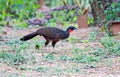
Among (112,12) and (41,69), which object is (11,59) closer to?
(41,69)

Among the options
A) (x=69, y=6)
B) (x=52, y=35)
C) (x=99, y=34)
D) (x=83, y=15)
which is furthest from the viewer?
(x=69, y=6)

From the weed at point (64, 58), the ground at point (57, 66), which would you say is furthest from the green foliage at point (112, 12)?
the weed at point (64, 58)

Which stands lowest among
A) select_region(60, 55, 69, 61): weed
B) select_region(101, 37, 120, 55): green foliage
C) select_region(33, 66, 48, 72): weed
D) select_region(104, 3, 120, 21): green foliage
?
select_region(33, 66, 48, 72): weed

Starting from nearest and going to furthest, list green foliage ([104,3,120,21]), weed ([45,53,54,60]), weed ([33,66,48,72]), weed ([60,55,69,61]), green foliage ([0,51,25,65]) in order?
weed ([33,66,48,72]) → green foliage ([0,51,25,65]) → weed ([60,55,69,61]) → weed ([45,53,54,60]) → green foliage ([104,3,120,21])

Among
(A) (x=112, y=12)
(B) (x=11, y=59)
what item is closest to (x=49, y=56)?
(B) (x=11, y=59)

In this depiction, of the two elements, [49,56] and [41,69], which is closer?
[41,69]

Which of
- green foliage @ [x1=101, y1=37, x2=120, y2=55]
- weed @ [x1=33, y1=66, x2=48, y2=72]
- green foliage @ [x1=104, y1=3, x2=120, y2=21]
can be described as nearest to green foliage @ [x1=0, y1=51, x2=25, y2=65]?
weed @ [x1=33, y1=66, x2=48, y2=72]

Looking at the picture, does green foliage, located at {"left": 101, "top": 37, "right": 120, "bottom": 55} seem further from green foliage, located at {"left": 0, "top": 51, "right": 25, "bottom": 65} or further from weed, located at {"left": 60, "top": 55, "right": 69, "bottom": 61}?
green foliage, located at {"left": 0, "top": 51, "right": 25, "bottom": 65}

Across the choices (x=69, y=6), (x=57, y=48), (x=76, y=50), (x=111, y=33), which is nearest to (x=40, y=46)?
(x=57, y=48)

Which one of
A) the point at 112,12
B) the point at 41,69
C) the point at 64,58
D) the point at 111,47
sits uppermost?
the point at 112,12

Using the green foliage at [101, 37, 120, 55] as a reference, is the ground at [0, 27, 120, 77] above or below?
below

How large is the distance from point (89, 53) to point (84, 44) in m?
1.90

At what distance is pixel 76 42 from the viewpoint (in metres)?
12.0

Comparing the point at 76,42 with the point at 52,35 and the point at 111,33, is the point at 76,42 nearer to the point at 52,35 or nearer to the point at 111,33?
the point at 111,33
